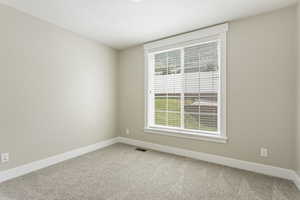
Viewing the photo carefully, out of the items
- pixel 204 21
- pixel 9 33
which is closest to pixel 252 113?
pixel 204 21

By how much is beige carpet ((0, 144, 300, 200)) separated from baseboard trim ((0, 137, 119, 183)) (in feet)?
0.41

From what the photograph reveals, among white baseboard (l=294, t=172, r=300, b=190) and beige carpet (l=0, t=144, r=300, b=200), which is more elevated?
white baseboard (l=294, t=172, r=300, b=190)

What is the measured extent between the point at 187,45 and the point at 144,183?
8.48 ft

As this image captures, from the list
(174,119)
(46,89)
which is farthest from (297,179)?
(46,89)

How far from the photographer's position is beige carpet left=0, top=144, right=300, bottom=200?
5.79ft

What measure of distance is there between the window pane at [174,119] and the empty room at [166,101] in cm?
3

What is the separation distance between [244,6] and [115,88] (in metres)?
3.11

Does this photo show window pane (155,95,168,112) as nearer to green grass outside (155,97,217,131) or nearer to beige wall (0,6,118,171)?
green grass outside (155,97,217,131)

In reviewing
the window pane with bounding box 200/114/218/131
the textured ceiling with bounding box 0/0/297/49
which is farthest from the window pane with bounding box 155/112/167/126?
the textured ceiling with bounding box 0/0/297/49

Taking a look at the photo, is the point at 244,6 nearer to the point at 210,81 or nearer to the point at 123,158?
the point at 210,81

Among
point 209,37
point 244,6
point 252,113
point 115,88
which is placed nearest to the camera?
point 244,6

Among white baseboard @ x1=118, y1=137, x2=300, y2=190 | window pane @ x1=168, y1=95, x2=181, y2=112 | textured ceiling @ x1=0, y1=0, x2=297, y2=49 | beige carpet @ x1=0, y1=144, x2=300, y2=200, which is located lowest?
beige carpet @ x1=0, y1=144, x2=300, y2=200

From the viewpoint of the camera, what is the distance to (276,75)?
2.16 m

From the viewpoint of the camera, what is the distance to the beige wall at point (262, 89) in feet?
6.89
